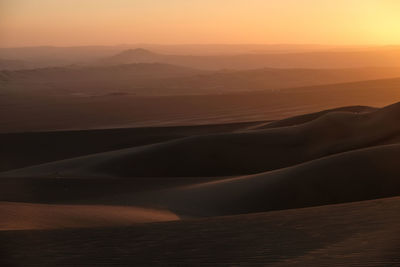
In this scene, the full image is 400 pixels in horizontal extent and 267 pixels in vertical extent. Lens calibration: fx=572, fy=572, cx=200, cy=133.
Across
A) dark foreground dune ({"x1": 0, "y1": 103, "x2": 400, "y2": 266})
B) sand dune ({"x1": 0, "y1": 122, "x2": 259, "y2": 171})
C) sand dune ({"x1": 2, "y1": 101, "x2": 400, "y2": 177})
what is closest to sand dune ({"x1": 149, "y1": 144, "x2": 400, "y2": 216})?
dark foreground dune ({"x1": 0, "y1": 103, "x2": 400, "y2": 266})

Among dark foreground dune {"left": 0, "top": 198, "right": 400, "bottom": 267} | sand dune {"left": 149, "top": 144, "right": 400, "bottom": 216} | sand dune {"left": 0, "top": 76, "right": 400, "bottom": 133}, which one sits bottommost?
dark foreground dune {"left": 0, "top": 198, "right": 400, "bottom": 267}

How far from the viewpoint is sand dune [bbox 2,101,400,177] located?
19.3 meters

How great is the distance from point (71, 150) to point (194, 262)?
20.8 m

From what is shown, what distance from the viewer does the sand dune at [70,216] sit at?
8.33 metres

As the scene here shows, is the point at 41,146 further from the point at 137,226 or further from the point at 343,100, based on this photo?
the point at 343,100

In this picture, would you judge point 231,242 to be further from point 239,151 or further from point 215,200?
point 239,151

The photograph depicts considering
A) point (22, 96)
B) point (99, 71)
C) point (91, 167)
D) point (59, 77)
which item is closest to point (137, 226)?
point (91, 167)

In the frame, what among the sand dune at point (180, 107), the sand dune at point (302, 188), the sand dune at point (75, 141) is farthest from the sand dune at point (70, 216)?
Result: the sand dune at point (180, 107)

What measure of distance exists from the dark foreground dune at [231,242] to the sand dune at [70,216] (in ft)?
3.43

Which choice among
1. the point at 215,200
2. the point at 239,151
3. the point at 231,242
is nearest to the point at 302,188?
the point at 215,200

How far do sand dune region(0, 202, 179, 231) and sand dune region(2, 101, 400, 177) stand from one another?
25.0 feet

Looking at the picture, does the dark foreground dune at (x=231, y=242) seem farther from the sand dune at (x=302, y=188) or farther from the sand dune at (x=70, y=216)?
the sand dune at (x=302, y=188)

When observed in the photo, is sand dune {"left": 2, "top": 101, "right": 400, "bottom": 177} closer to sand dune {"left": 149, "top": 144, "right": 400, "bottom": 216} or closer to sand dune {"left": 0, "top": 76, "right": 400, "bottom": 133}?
sand dune {"left": 149, "top": 144, "right": 400, "bottom": 216}

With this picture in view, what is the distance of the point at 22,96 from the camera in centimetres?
6069
